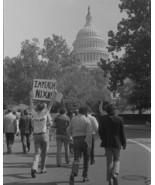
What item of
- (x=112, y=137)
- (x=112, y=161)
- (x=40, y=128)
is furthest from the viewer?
(x=40, y=128)

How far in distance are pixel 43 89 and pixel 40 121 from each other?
2.57 ft

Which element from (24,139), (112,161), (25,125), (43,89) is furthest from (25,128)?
(112,161)

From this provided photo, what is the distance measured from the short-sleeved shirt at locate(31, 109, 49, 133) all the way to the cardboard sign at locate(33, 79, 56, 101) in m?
0.37

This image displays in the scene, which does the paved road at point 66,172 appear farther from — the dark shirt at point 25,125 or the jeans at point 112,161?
the dark shirt at point 25,125

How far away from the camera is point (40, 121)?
845 centimetres

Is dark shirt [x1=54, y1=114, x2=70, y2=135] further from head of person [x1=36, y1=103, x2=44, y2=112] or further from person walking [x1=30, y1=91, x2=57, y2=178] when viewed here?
head of person [x1=36, y1=103, x2=44, y2=112]

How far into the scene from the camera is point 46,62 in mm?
30156

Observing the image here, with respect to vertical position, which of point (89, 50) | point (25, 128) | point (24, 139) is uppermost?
point (89, 50)

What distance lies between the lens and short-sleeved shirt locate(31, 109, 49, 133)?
8.39 m

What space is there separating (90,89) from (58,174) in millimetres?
51946

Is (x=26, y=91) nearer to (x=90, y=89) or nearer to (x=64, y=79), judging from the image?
(x=64, y=79)

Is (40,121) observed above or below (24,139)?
above

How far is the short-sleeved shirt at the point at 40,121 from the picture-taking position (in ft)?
27.5

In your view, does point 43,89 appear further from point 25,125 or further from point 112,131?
point 25,125
